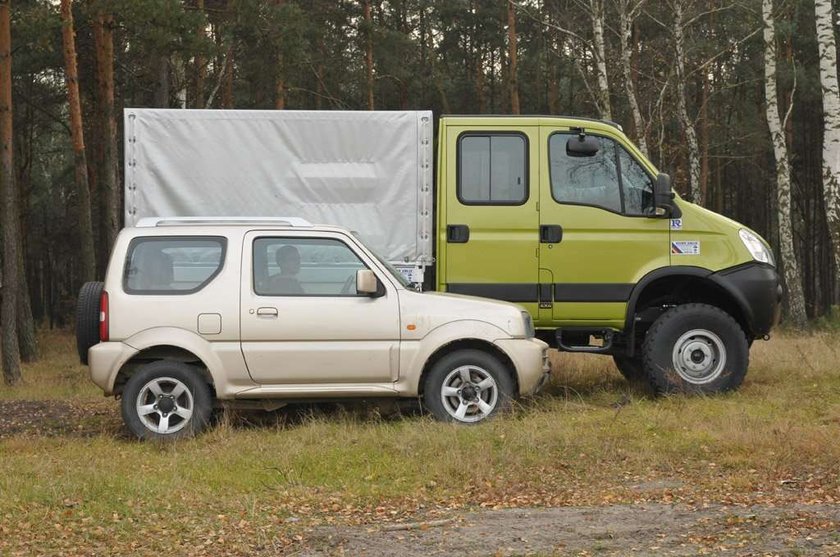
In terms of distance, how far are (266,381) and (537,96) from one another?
1170 inches

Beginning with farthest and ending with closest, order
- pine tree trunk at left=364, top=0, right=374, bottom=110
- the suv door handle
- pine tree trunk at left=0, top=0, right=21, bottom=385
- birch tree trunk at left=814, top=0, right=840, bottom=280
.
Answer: pine tree trunk at left=364, top=0, right=374, bottom=110 → birch tree trunk at left=814, top=0, right=840, bottom=280 → pine tree trunk at left=0, top=0, right=21, bottom=385 → the suv door handle

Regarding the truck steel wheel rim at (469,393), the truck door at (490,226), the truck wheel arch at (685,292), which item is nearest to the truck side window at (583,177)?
the truck door at (490,226)

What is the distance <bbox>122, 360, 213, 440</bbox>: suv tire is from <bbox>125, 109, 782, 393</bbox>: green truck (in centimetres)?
195

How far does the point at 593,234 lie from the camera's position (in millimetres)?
10055

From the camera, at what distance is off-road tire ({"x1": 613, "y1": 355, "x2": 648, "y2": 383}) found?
11.2 meters

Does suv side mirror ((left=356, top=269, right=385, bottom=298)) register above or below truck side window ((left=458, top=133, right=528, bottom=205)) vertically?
below

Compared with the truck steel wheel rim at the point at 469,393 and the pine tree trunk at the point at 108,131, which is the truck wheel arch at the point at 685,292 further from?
the pine tree trunk at the point at 108,131

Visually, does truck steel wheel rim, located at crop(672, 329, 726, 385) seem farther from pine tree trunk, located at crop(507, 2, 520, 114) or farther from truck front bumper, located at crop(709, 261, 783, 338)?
pine tree trunk, located at crop(507, 2, 520, 114)

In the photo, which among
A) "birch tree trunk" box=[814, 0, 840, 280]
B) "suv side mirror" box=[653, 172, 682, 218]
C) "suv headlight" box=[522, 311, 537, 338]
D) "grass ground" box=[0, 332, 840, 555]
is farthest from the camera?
"birch tree trunk" box=[814, 0, 840, 280]

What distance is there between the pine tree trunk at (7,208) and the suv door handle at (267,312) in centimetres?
867

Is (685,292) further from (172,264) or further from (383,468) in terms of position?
(172,264)

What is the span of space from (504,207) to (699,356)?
239 centimetres

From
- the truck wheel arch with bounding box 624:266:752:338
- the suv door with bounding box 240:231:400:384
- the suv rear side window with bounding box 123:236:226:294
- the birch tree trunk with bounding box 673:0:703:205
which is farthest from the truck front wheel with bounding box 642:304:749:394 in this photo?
the birch tree trunk with bounding box 673:0:703:205

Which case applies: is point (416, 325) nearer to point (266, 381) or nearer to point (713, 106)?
point (266, 381)
